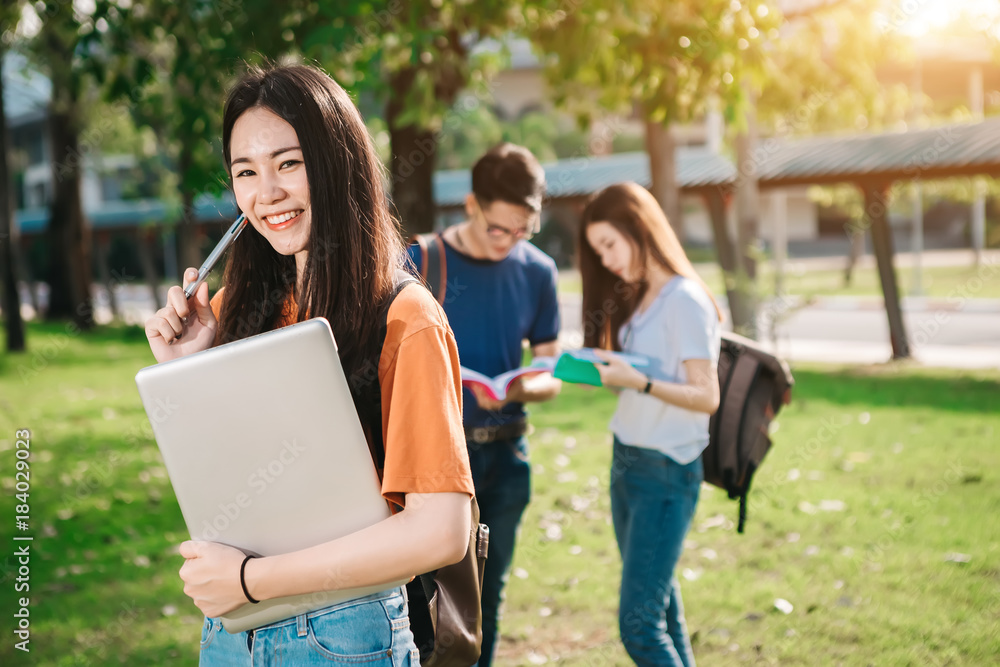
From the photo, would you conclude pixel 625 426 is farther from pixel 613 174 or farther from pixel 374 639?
pixel 613 174

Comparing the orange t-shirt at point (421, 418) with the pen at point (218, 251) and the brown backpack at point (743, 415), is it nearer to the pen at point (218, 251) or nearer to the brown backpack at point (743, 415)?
the pen at point (218, 251)

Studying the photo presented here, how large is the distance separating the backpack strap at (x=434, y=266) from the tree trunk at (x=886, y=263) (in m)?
9.45

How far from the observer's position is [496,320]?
10.7 ft

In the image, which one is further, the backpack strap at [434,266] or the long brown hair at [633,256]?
the backpack strap at [434,266]

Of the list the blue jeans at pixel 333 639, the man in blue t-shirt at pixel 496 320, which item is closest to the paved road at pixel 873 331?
the man in blue t-shirt at pixel 496 320

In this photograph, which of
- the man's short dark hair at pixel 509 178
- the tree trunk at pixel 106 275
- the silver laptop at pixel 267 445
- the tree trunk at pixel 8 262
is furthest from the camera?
the tree trunk at pixel 106 275

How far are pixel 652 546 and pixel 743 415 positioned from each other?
62 centimetres

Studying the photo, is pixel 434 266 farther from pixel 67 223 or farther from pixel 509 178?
pixel 67 223

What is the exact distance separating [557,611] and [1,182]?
13.8 m

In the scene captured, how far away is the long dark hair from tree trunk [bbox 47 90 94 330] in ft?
63.2

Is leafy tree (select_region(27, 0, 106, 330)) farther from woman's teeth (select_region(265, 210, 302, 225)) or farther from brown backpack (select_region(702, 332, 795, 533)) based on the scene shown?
woman's teeth (select_region(265, 210, 302, 225))

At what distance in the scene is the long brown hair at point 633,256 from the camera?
3029 mm

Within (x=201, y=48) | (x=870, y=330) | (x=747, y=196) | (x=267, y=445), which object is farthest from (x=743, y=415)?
(x=870, y=330)

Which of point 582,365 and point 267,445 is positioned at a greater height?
point 267,445
